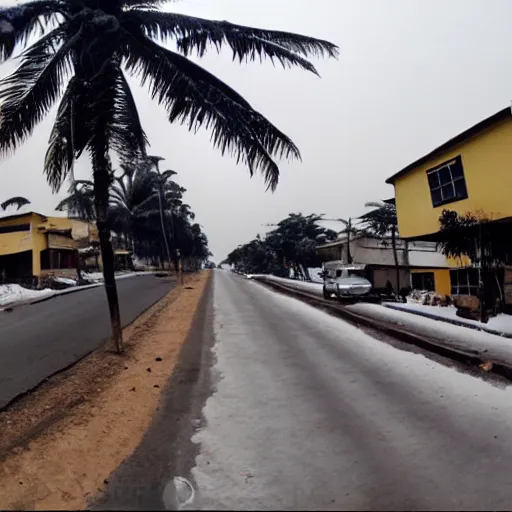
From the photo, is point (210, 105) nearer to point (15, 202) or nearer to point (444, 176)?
point (444, 176)

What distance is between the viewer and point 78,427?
14.6 feet

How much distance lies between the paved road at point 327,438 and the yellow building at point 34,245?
76.6 ft

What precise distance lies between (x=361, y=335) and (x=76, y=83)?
23.5 feet

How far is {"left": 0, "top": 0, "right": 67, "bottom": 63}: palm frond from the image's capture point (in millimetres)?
6562

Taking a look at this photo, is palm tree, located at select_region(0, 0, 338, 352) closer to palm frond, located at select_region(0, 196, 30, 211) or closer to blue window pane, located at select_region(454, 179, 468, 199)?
blue window pane, located at select_region(454, 179, 468, 199)

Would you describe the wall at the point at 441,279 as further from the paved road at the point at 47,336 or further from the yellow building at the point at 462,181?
the paved road at the point at 47,336

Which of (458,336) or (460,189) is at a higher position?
(460,189)

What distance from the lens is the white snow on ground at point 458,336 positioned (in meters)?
7.06

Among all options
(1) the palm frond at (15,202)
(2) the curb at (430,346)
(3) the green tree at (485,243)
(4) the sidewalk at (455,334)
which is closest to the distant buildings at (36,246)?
(1) the palm frond at (15,202)

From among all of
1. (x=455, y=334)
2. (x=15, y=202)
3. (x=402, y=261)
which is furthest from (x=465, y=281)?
(x=15, y=202)

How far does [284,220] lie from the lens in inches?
1708

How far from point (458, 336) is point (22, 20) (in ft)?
31.1

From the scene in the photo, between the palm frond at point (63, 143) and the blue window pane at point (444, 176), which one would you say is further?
the blue window pane at point (444, 176)

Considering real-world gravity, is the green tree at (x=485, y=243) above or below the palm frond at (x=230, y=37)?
A: below
